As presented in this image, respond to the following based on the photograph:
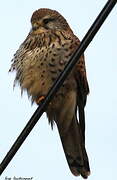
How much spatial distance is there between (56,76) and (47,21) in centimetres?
91

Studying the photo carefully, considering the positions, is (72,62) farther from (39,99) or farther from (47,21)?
(47,21)

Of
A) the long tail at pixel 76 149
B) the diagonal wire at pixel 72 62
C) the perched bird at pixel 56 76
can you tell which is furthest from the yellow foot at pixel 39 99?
the diagonal wire at pixel 72 62

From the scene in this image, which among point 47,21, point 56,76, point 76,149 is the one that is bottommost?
point 76,149

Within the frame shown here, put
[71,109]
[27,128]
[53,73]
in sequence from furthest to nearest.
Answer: [71,109] < [53,73] < [27,128]

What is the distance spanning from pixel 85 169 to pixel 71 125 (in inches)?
20.1

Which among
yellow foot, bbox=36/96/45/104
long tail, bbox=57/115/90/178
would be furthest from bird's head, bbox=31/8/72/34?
long tail, bbox=57/115/90/178

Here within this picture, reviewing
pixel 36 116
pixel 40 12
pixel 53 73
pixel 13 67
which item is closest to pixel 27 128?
pixel 36 116

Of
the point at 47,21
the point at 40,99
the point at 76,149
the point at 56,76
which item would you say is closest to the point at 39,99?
the point at 40,99

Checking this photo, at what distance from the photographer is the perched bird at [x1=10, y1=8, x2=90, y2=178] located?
18.6 feet

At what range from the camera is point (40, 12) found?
20.7ft

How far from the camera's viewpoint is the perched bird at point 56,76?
18.6 feet

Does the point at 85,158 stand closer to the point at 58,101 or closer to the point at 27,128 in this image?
the point at 58,101

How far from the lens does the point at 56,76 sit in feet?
18.7

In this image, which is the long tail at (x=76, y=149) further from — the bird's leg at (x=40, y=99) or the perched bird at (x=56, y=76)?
the bird's leg at (x=40, y=99)
